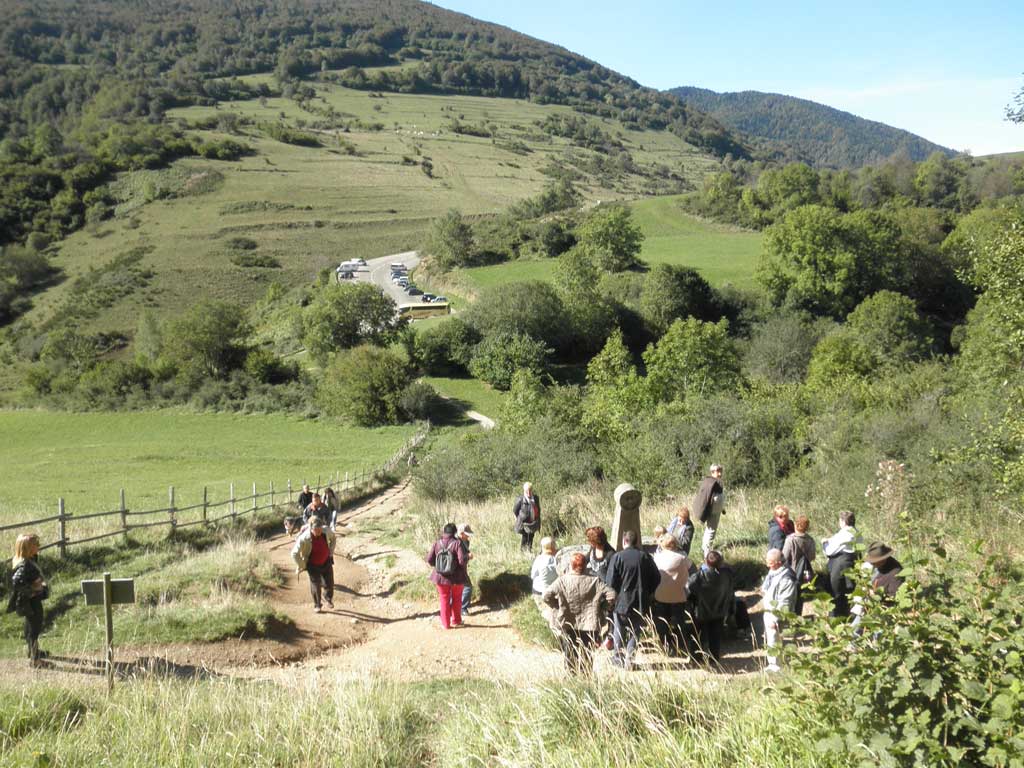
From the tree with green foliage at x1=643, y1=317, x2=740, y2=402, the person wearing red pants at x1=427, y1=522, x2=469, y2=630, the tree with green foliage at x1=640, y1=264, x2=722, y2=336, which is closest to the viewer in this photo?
the person wearing red pants at x1=427, y1=522, x2=469, y2=630

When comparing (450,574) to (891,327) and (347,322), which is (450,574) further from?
(891,327)

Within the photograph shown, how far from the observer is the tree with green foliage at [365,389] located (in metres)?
39.6

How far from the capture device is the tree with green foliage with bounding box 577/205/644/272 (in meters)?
62.1

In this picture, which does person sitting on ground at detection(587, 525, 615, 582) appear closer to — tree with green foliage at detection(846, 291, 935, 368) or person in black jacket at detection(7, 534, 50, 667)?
person in black jacket at detection(7, 534, 50, 667)

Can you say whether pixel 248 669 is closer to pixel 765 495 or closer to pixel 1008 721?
pixel 1008 721

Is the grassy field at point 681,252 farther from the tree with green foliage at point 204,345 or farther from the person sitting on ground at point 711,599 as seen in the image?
the person sitting on ground at point 711,599

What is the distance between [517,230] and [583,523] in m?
63.1

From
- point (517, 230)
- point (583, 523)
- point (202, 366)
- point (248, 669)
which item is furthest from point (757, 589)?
point (517, 230)

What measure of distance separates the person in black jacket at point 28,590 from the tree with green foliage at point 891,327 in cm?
4834

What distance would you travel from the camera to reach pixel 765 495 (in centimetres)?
1309

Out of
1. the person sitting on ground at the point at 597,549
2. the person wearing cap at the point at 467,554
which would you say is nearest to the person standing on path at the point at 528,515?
the person wearing cap at the point at 467,554

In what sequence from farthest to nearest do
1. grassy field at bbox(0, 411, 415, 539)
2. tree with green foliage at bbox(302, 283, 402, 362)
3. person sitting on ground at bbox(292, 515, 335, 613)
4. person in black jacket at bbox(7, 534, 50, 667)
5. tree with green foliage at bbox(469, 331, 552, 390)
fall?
tree with green foliage at bbox(302, 283, 402, 362) → tree with green foliage at bbox(469, 331, 552, 390) → grassy field at bbox(0, 411, 415, 539) → person sitting on ground at bbox(292, 515, 335, 613) → person in black jacket at bbox(7, 534, 50, 667)

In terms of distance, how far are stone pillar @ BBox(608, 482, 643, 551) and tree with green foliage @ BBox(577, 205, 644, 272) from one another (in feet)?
180

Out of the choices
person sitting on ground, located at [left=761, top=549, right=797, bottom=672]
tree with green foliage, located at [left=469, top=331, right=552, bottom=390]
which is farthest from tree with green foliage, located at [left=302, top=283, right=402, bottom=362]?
person sitting on ground, located at [left=761, top=549, right=797, bottom=672]
